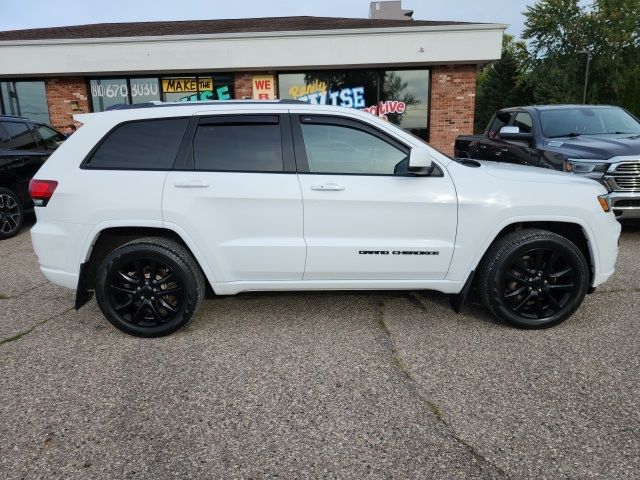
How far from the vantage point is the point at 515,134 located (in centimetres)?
706

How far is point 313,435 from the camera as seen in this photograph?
2.48 m

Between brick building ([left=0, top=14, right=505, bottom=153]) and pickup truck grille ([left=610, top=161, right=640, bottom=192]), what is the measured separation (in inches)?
312

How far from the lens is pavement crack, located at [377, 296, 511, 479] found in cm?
227

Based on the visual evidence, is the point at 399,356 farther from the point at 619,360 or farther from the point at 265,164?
the point at 265,164

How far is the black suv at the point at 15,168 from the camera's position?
723 cm

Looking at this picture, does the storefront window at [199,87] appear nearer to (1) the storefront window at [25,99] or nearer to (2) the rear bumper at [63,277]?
(1) the storefront window at [25,99]

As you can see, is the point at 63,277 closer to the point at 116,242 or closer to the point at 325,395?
the point at 116,242

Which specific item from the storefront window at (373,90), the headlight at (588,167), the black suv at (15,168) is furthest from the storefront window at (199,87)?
the headlight at (588,167)

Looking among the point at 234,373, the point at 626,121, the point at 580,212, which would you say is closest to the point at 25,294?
the point at 234,373

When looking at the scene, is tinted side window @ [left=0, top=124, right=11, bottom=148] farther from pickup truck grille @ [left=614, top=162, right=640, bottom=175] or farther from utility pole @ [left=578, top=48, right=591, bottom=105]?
utility pole @ [left=578, top=48, right=591, bottom=105]

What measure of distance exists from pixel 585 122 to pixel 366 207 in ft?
18.0

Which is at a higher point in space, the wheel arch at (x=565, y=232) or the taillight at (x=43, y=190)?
the taillight at (x=43, y=190)

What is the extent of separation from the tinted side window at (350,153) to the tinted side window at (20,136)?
6.25 m

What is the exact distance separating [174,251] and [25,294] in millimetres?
2366
